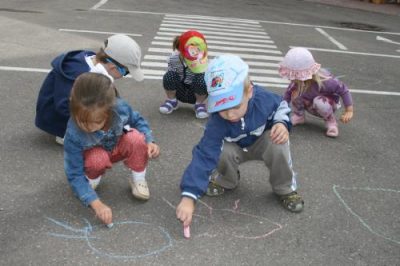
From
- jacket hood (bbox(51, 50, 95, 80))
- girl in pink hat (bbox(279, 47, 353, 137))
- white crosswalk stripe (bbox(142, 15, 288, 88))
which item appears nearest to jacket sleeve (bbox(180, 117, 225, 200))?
jacket hood (bbox(51, 50, 95, 80))

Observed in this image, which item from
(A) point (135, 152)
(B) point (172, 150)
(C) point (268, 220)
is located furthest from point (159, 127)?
(C) point (268, 220)

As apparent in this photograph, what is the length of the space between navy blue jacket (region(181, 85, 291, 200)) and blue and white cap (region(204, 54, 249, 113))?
12.6 inches

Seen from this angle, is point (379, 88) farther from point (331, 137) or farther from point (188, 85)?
point (188, 85)

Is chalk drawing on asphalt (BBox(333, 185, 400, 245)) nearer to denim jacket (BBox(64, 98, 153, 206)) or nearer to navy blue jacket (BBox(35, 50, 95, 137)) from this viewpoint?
denim jacket (BBox(64, 98, 153, 206))

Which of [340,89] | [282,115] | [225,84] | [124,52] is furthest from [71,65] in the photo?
[340,89]

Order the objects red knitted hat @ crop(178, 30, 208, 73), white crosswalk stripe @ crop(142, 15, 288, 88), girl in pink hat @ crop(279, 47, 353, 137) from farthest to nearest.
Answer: white crosswalk stripe @ crop(142, 15, 288, 88), red knitted hat @ crop(178, 30, 208, 73), girl in pink hat @ crop(279, 47, 353, 137)

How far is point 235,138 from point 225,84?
580 millimetres

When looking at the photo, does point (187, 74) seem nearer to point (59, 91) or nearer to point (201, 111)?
point (201, 111)

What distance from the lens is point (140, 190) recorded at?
2.93 metres

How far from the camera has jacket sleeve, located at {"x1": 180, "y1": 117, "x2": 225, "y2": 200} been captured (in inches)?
99.3

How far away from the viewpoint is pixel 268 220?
2.83 metres

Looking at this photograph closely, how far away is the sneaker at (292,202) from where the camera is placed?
293 cm

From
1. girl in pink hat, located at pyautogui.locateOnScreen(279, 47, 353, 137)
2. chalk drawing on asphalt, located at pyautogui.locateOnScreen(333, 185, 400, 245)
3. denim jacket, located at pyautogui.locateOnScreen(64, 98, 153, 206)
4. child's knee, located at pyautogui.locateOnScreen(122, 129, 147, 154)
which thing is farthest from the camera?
girl in pink hat, located at pyautogui.locateOnScreen(279, 47, 353, 137)

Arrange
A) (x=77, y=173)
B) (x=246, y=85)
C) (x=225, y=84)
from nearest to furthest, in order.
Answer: (x=225, y=84) → (x=246, y=85) → (x=77, y=173)
